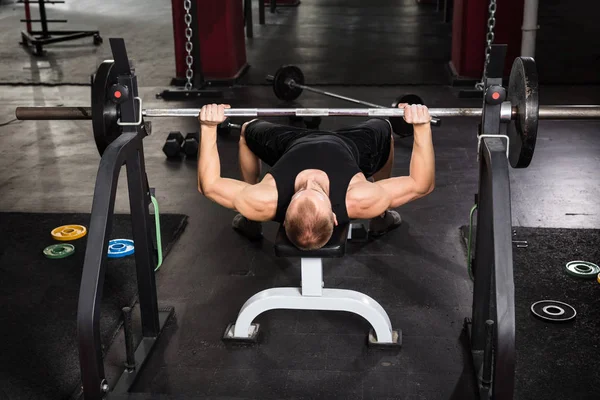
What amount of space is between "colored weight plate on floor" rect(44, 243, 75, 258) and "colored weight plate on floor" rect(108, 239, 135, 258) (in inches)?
7.1

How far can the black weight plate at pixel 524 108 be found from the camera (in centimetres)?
217

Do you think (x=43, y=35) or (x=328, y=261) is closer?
(x=328, y=261)

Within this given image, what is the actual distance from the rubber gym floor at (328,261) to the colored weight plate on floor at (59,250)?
11 cm

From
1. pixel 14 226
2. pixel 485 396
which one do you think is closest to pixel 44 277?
pixel 14 226

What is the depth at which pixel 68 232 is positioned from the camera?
11.7ft

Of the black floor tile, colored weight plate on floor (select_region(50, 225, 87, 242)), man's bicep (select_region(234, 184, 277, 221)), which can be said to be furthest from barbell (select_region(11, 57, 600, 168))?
colored weight plate on floor (select_region(50, 225, 87, 242))

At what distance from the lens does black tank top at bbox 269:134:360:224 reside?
2.55m

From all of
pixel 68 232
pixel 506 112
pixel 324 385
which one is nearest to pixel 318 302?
pixel 324 385

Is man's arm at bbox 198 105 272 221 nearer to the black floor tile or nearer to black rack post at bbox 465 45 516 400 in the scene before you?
the black floor tile

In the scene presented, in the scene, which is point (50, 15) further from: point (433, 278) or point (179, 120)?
point (433, 278)

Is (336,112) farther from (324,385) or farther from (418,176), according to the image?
(324,385)

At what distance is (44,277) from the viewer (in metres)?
3.16

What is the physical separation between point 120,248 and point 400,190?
1411 mm

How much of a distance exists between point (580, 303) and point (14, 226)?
2619 mm
